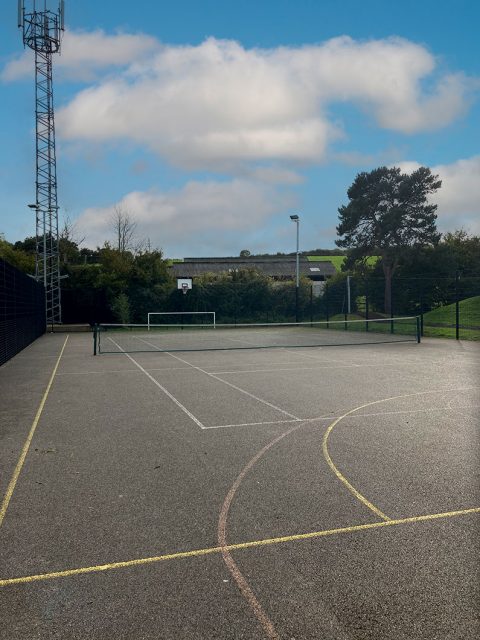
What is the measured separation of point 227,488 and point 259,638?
235 cm

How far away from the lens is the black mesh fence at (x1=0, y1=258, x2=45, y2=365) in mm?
16578

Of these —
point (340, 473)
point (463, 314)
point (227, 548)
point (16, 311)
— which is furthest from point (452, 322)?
point (227, 548)

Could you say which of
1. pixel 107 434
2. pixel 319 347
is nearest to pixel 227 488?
pixel 107 434

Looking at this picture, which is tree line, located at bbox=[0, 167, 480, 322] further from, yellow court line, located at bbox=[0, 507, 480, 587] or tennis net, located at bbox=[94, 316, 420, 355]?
yellow court line, located at bbox=[0, 507, 480, 587]

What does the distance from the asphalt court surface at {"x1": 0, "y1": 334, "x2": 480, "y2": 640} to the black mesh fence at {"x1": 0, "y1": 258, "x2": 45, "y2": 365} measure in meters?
7.54

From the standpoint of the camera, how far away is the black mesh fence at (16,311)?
16.6 m

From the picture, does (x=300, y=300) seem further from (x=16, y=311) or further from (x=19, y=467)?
(x=19, y=467)

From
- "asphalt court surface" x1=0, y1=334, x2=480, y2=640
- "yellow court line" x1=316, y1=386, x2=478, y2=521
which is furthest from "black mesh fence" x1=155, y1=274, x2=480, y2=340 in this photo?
"asphalt court surface" x1=0, y1=334, x2=480, y2=640

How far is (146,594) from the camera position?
3.41 metres

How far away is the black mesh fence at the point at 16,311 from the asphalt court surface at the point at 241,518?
7543mm

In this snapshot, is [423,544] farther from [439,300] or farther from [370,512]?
[439,300]

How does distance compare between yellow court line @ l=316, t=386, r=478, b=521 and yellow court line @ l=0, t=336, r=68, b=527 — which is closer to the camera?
yellow court line @ l=316, t=386, r=478, b=521

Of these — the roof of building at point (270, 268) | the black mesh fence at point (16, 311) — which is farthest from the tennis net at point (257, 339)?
the roof of building at point (270, 268)

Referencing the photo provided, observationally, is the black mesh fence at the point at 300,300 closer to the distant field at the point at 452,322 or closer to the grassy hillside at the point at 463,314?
the grassy hillside at the point at 463,314
